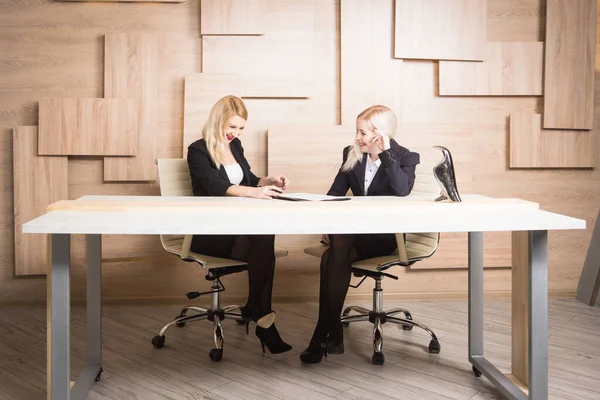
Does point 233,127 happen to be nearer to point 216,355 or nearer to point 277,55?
point 277,55

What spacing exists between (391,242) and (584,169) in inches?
69.4

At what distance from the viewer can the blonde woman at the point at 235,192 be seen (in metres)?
2.71

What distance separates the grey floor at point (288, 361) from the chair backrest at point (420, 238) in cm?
46

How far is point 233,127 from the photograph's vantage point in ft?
9.83

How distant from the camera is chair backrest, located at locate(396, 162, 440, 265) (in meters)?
2.72

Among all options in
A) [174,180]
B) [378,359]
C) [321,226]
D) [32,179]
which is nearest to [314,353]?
[378,359]

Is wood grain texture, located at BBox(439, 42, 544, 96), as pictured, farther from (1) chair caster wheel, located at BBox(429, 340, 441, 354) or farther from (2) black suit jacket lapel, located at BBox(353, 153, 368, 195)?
(1) chair caster wheel, located at BBox(429, 340, 441, 354)

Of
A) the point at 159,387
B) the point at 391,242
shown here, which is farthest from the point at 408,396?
the point at 159,387

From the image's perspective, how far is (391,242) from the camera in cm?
285

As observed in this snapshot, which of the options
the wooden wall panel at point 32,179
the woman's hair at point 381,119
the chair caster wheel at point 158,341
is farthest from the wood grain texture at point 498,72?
the wooden wall panel at point 32,179

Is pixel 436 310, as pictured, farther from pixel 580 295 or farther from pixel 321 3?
pixel 321 3

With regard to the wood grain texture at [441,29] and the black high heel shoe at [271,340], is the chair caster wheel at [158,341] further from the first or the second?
the wood grain texture at [441,29]

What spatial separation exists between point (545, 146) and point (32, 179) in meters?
3.17

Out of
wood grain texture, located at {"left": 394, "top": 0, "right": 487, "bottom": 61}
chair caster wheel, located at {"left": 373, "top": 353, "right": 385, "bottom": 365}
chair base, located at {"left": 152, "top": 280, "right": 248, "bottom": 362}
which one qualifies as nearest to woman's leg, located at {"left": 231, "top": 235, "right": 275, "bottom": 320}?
chair base, located at {"left": 152, "top": 280, "right": 248, "bottom": 362}
